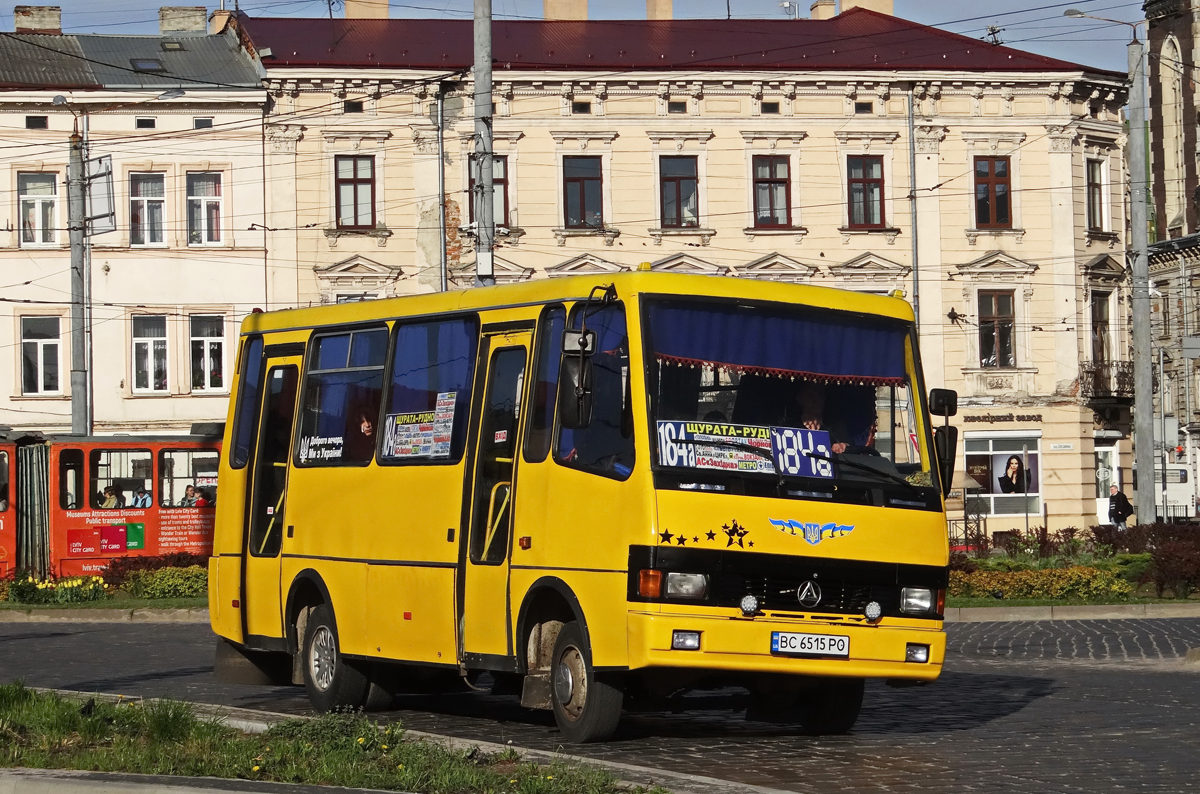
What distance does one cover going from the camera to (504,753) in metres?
10.3

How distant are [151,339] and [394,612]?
3560 centimetres

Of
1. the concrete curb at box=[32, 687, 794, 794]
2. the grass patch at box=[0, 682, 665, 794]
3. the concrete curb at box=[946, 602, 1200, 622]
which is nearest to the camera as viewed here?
the concrete curb at box=[32, 687, 794, 794]

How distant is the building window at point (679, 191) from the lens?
4900cm

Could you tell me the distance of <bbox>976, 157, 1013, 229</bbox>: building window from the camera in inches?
1969

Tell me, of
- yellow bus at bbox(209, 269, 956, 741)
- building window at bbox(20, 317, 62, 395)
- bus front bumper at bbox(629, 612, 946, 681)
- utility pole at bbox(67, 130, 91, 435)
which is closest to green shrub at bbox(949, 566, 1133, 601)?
yellow bus at bbox(209, 269, 956, 741)

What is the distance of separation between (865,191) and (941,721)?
37.0 m

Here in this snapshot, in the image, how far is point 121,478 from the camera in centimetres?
3772

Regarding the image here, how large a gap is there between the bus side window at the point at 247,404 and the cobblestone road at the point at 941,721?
205 centimetres

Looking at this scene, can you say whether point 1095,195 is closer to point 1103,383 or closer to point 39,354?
point 1103,383

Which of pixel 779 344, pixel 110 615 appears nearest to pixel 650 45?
pixel 110 615

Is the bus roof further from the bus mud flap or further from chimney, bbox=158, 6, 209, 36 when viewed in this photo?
chimney, bbox=158, 6, 209, 36

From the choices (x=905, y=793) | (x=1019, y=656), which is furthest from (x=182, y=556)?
(x=905, y=793)

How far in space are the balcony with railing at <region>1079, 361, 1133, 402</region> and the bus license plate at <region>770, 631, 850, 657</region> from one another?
1571 inches

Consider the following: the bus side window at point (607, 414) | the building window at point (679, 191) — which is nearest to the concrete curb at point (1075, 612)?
the bus side window at point (607, 414)
